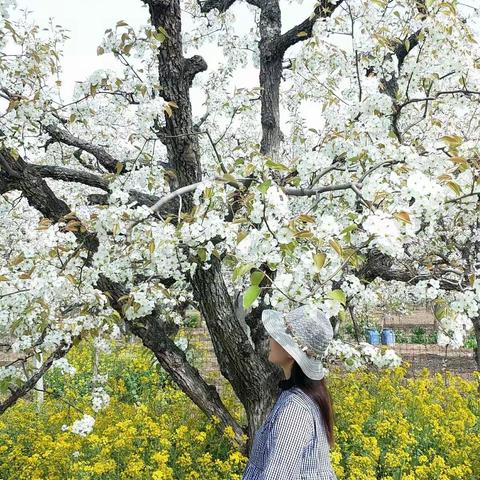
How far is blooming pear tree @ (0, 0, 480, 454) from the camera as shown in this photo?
2.53 meters

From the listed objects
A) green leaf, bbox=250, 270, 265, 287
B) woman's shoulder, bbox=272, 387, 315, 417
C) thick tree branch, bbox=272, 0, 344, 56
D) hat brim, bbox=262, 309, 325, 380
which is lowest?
woman's shoulder, bbox=272, 387, 315, 417

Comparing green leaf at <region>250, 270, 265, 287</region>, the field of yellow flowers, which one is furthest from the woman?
the field of yellow flowers

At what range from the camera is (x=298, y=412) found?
Result: 2.17 meters

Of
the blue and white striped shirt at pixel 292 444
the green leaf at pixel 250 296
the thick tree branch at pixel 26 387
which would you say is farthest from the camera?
the thick tree branch at pixel 26 387

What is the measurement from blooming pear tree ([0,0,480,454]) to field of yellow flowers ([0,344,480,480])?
0.44m

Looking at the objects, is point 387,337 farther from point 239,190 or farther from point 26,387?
point 239,190

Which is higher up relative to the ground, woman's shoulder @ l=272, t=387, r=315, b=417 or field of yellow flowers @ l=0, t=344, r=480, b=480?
field of yellow flowers @ l=0, t=344, r=480, b=480

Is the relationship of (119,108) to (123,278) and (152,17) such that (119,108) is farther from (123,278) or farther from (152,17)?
(123,278)

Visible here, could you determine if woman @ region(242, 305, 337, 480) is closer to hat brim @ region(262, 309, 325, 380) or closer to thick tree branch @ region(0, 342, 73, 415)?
hat brim @ region(262, 309, 325, 380)

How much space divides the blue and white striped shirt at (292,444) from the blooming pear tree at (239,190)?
36cm

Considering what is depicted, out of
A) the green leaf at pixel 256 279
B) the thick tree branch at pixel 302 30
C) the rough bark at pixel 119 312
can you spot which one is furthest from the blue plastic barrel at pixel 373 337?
the green leaf at pixel 256 279

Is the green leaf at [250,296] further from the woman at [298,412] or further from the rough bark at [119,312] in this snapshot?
the rough bark at [119,312]

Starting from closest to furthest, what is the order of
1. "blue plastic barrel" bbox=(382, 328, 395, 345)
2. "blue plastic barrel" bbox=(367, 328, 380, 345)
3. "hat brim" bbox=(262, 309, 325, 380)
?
"hat brim" bbox=(262, 309, 325, 380) < "blue plastic barrel" bbox=(367, 328, 380, 345) < "blue plastic barrel" bbox=(382, 328, 395, 345)

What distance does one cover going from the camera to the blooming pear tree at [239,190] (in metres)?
2.53
